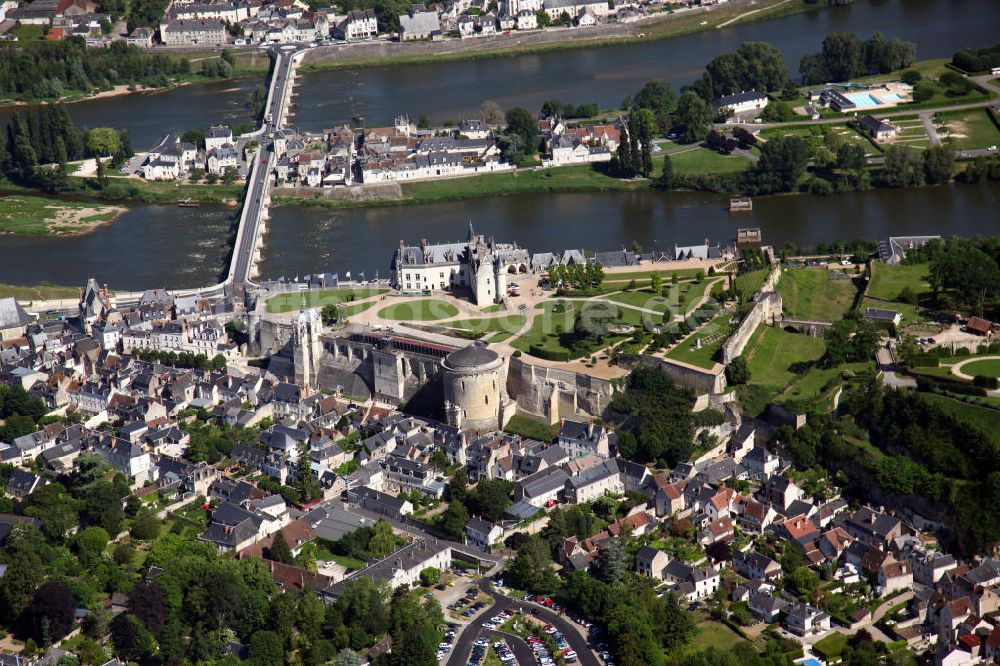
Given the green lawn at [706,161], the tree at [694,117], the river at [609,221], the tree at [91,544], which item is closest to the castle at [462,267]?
the river at [609,221]

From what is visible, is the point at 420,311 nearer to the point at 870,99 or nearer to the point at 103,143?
the point at 103,143

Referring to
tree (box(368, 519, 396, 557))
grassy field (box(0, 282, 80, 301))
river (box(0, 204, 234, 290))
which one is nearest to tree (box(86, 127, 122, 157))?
river (box(0, 204, 234, 290))

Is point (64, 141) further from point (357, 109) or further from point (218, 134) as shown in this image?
point (357, 109)

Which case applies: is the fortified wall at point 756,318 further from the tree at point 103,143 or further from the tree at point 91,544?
the tree at point 103,143

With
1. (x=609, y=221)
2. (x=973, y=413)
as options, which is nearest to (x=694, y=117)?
(x=609, y=221)

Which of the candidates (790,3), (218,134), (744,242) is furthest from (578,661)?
(790,3)
